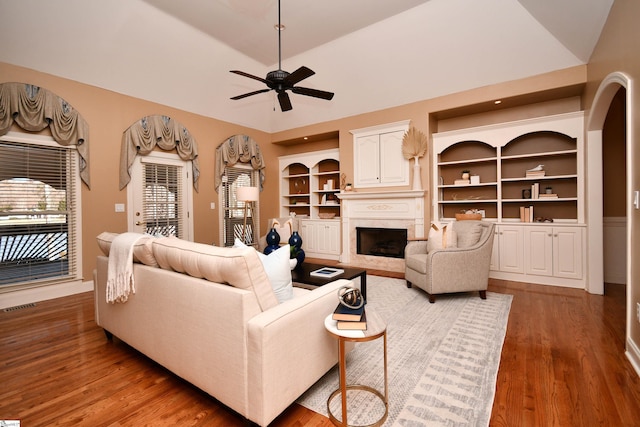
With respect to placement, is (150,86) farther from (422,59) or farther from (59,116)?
(422,59)

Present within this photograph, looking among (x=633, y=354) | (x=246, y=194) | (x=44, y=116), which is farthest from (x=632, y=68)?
(x=44, y=116)

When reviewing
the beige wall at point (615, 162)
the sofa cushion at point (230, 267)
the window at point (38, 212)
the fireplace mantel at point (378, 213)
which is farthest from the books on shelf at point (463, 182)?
the window at point (38, 212)

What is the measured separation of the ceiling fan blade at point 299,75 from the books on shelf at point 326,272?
2.09 m

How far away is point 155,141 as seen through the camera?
471cm

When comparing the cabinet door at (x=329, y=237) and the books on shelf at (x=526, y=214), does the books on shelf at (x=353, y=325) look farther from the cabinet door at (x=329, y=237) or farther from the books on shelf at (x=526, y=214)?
the cabinet door at (x=329, y=237)

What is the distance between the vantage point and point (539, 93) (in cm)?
414

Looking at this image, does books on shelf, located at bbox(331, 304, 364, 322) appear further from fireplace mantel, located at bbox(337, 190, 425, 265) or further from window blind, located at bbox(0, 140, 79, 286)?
window blind, located at bbox(0, 140, 79, 286)

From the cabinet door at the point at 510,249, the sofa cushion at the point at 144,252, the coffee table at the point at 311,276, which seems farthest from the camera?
the cabinet door at the point at 510,249

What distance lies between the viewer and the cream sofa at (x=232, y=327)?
1362mm

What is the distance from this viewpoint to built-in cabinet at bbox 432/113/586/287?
12.9ft

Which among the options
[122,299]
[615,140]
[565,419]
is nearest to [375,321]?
[565,419]

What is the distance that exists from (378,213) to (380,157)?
1047mm

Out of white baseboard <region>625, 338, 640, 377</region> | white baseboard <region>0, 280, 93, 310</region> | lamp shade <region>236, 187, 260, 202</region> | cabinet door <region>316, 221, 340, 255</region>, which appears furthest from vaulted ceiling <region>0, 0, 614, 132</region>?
white baseboard <region>625, 338, 640, 377</region>

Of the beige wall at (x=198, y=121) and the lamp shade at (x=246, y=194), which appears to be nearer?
the beige wall at (x=198, y=121)
